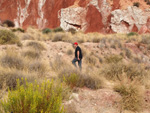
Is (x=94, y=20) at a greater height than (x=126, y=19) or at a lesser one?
greater

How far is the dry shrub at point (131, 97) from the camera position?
11.7 feet

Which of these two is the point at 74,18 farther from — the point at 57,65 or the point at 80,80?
the point at 80,80

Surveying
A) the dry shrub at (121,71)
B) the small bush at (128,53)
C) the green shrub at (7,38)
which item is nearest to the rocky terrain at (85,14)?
the small bush at (128,53)

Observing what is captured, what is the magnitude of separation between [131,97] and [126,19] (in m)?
23.0

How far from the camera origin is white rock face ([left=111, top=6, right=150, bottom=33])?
23.6 m

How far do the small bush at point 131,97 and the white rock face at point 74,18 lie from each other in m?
22.4

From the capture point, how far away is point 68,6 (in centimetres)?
2859

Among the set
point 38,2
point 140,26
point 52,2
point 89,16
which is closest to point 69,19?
point 89,16

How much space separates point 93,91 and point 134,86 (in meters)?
1.32

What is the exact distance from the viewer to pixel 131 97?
12.4 feet

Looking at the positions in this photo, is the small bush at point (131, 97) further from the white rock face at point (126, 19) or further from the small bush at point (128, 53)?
the white rock face at point (126, 19)

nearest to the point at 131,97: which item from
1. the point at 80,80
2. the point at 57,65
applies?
the point at 80,80

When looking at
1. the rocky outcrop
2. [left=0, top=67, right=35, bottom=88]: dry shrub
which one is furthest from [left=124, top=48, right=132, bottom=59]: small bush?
the rocky outcrop

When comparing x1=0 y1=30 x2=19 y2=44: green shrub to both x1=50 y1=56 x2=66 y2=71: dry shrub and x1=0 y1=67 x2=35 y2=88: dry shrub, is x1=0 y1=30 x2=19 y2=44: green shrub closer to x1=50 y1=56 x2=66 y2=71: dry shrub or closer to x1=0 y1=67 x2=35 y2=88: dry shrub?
x1=50 y1=56 x2=66 y2=71: dry shrub
